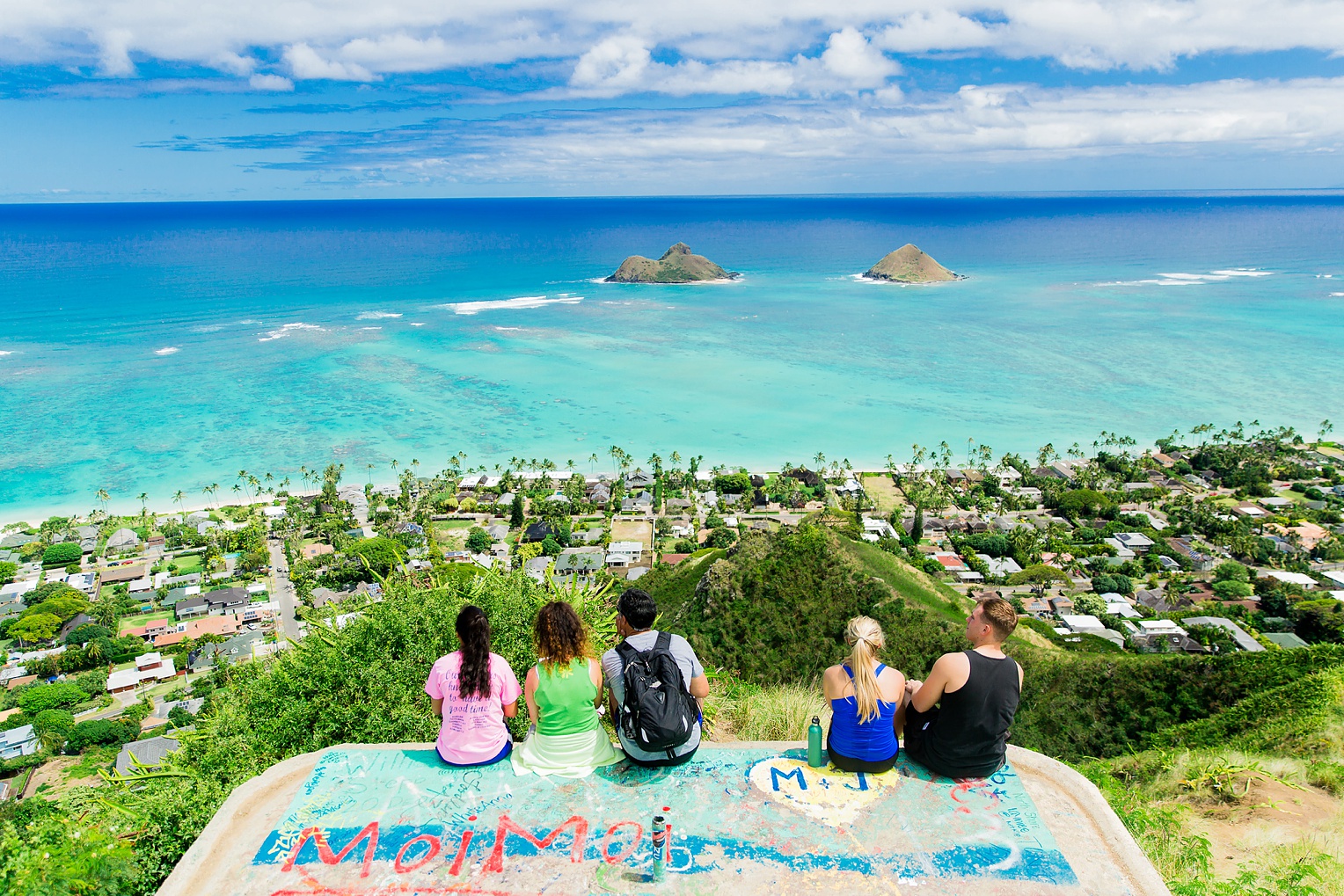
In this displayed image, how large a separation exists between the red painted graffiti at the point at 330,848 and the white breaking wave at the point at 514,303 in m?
86.5

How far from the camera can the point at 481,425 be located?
5109 cm

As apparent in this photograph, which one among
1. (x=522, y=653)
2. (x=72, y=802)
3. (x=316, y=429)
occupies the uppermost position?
(x=522, y=653)

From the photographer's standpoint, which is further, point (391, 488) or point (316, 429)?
point (316, 429)

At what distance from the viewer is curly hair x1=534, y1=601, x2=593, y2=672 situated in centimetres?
486

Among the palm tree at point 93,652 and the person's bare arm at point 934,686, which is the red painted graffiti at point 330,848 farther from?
the palm tree at point 93,652

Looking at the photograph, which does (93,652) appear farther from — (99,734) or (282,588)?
(282,588)

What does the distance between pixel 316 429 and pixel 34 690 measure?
25884 millimetres

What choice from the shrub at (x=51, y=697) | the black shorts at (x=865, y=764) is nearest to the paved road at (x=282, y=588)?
the shrub at (x=51, y=697)

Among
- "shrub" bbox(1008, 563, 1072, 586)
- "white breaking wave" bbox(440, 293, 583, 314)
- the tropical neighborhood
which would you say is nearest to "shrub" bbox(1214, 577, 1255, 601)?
the tropical neighborhood

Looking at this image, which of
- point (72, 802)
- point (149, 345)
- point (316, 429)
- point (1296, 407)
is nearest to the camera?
point (72, 802)

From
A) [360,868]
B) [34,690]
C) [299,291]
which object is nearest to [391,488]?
[34,690]

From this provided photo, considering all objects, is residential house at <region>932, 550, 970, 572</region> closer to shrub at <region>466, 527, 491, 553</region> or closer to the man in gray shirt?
shrub at <region>466, 527, 491, 553</region>

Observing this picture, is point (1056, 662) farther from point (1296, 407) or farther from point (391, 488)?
point (1296, 407)

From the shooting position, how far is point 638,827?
4480 mm
